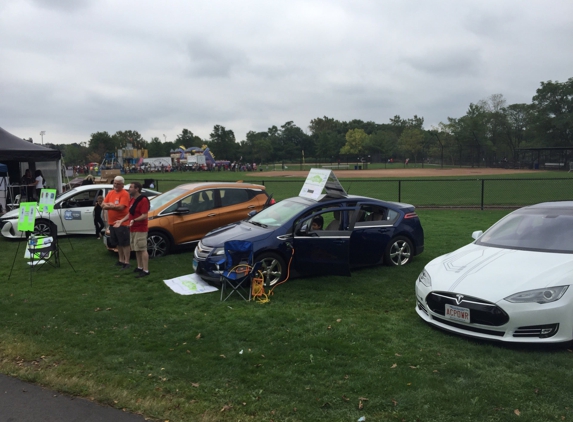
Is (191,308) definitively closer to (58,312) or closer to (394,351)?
(58,312)

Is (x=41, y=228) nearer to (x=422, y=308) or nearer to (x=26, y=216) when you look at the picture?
(x=26, y=216)

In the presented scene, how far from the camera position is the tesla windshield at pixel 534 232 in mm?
5605

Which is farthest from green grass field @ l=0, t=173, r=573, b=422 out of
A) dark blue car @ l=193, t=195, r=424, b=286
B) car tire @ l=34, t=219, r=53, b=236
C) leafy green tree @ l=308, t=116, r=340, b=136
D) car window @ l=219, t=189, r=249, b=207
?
leafy green tree @ l=308, t=116, r=340, b=136

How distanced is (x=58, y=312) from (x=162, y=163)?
6575 centimetres

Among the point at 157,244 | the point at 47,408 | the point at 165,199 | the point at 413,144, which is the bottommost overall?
the point at 47,408

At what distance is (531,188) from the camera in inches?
1047

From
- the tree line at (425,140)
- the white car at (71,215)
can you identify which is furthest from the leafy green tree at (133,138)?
the white car at (71,215)

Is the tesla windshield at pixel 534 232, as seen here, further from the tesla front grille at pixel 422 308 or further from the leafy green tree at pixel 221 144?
the leafy green tree at pixel 221 144

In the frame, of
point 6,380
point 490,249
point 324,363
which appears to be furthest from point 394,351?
point 6,380

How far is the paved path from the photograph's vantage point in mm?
3660

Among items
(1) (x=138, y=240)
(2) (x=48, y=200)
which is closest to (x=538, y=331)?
(1) (x=138, y=240)

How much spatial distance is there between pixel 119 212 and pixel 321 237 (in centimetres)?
379

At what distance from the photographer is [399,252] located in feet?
28.5

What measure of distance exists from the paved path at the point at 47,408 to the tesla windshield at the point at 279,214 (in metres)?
4.30
